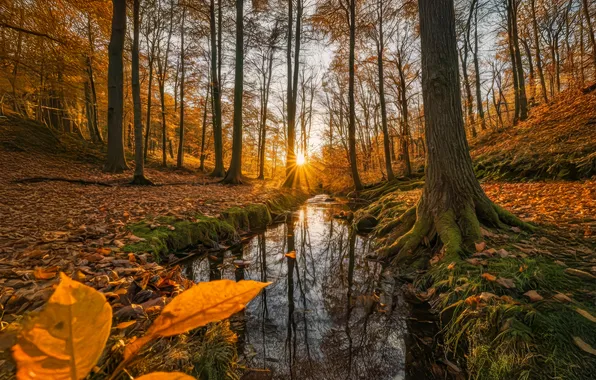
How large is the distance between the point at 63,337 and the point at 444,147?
4.11m

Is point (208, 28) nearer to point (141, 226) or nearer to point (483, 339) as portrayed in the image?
point (141, 226)

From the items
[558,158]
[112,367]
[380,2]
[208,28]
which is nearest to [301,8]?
[380,2]

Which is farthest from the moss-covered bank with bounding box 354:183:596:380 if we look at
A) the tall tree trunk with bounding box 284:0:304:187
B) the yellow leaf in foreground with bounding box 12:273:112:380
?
the tall tree trunk with bounding box 284:0:304:187

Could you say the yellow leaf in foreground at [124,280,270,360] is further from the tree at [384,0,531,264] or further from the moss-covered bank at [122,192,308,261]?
the tree at [384,0,531,264]

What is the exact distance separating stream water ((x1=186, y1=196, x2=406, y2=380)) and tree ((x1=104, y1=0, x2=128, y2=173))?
7784 millimetres

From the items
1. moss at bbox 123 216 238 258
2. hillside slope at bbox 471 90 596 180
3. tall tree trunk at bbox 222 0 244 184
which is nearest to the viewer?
moss at bbox 123 216 238 258

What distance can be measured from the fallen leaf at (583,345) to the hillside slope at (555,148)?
627 cm

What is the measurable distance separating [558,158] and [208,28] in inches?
583

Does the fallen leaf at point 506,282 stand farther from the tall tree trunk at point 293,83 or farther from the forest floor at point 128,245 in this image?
the tall tree trunk at point 293,83

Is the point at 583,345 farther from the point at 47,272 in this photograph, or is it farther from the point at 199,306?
the point at 47,272

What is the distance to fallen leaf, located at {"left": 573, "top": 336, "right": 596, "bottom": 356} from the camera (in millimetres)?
1601

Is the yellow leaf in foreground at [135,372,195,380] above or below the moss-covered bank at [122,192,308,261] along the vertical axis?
above

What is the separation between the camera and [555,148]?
285 inches

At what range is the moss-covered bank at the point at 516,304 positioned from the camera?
5.45 feet
